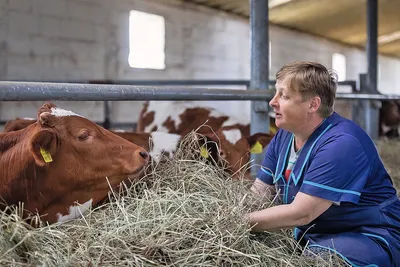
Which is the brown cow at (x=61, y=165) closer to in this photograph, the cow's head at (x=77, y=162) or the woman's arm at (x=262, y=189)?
the cow's head at (x=77, y=162)

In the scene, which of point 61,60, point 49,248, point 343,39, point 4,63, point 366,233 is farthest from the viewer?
point 343,39

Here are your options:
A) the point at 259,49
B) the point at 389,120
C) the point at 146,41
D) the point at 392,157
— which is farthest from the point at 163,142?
the point at 389,120

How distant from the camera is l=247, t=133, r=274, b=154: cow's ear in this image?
4273 millimetres

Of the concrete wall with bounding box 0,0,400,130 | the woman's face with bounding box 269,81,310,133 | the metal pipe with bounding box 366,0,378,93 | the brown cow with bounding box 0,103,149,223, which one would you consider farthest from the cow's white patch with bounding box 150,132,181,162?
the metal pipe with bounding box 366,0,378,93

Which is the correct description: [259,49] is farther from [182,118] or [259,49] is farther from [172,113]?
[172,113]

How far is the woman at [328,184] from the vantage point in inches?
84.2

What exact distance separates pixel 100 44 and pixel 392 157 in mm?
5515

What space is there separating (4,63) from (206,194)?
22.3 ft

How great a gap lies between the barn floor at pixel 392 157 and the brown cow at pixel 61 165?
304 cm

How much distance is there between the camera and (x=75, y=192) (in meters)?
2.40

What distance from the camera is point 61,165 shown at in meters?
2.35

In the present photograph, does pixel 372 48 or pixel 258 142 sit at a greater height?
pixel 372 48

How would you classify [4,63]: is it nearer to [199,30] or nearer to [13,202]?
[199,30]

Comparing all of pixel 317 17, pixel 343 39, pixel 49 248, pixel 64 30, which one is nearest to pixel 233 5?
pixel 317 17
